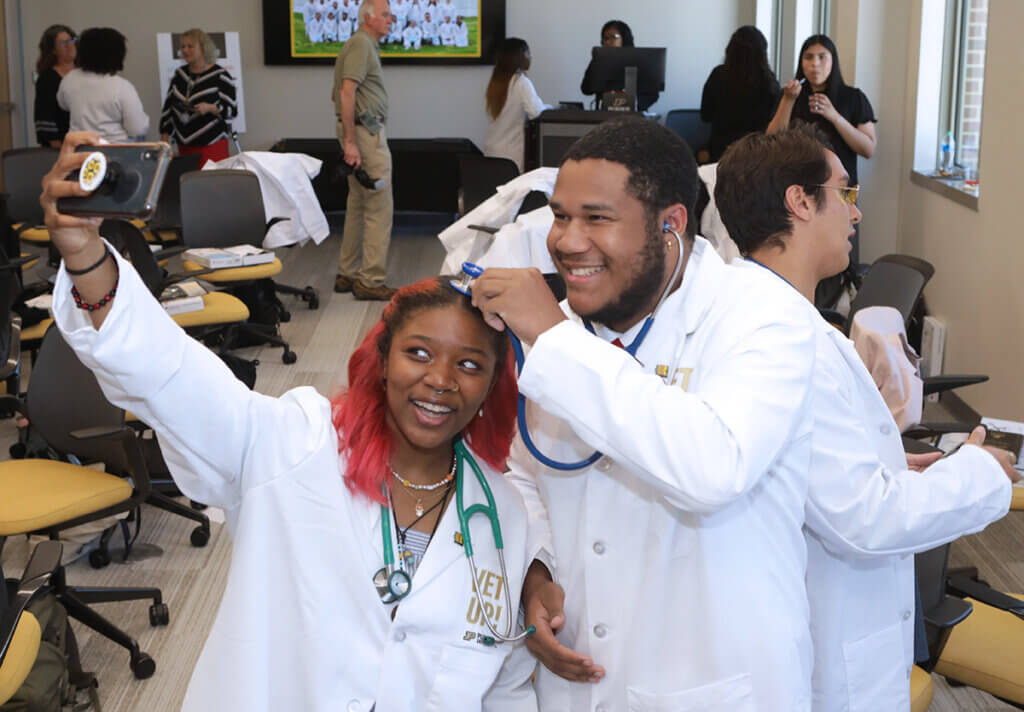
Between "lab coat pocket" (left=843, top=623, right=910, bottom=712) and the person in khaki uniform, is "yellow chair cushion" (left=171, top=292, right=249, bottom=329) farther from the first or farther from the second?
"lab coat pocket" (left=843, top=623, right=910, bottom=712)

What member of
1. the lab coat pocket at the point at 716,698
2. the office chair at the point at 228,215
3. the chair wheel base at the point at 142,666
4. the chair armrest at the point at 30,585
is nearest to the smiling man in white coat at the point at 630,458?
the lab coat pocket at the point at 716,698

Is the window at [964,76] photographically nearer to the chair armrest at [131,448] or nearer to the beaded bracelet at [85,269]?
the chair armrest at [131,448]

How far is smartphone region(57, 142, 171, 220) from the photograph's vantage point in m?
1.22

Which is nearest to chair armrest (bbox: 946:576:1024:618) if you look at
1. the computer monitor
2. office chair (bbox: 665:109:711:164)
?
the computer monitor

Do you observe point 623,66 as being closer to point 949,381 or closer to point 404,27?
point 404,27

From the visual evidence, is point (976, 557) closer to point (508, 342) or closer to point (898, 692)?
point (898, 692)

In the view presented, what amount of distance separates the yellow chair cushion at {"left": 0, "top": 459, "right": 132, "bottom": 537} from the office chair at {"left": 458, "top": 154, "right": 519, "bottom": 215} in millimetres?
3679

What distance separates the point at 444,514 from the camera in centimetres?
160

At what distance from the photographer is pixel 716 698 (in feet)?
4.79

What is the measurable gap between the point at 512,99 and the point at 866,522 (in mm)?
7724

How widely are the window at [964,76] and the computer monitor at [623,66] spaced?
10.7 ft

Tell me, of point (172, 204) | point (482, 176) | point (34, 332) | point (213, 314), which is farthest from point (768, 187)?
point (172, 204)

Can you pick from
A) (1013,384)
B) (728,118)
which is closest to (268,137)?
(728,118)

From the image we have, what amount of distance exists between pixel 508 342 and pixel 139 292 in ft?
1.81
